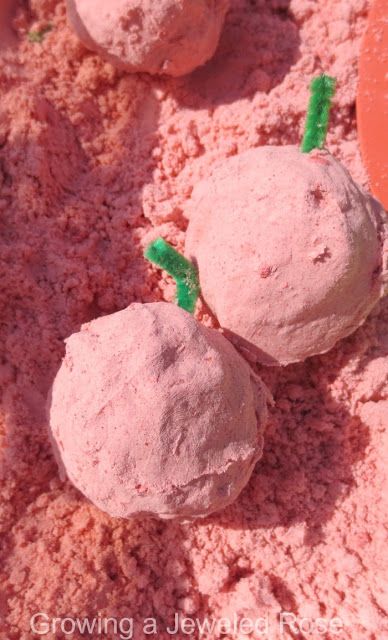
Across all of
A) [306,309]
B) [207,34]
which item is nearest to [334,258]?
[306,309]

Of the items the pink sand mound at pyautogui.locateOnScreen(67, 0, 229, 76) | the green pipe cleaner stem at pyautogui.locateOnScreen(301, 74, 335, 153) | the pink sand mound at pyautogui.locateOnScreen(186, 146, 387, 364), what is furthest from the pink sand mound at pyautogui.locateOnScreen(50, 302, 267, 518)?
the pink sand mound at pyautogui.locateOnScreen(67, 0, 229, 76)

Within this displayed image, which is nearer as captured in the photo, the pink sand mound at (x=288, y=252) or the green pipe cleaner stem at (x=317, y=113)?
the pink sand mound at (x=288, y=252)

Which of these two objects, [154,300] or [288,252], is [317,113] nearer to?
[288,252]

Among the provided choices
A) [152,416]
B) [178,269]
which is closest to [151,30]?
[178,269]

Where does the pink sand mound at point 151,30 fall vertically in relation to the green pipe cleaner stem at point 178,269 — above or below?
above

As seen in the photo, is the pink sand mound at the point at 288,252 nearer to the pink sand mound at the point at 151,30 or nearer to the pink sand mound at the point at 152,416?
the pink sand mound at the point at 152,416

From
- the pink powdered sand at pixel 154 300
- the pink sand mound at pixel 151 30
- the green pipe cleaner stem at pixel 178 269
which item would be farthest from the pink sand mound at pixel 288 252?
the pink sand mound at pixel 151 30

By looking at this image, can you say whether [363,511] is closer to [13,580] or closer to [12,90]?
[13,580]
